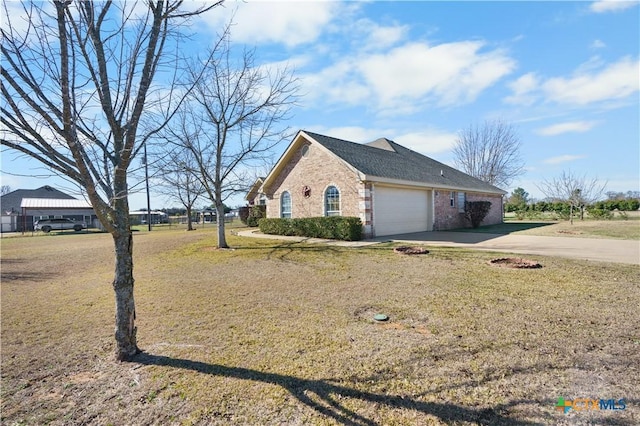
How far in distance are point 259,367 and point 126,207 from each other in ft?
7.67

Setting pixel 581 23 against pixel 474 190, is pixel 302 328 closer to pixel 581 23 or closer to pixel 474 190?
pixel 581 23

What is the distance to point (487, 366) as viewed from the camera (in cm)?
321

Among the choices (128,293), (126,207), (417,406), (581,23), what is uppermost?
(581,23)

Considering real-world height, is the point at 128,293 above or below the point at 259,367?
above

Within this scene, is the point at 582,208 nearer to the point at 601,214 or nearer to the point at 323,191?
the point at 601,214

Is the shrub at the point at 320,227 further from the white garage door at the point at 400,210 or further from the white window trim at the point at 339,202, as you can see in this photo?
the white garage door at the point at 400,210

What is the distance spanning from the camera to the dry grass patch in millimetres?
2688

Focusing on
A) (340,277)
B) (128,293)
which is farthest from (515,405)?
(340,277)

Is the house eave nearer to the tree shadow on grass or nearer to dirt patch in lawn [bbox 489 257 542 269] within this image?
dirt patch in lawn [bbox 489 257 542 269]

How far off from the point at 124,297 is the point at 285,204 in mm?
15457

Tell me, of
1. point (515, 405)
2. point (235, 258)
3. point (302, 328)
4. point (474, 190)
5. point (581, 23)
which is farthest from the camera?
point (474, 190)

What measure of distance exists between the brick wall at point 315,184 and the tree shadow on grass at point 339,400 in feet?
38.1

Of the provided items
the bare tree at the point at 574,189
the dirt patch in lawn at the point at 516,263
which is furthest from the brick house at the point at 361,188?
the bare tree at the point at 574,189

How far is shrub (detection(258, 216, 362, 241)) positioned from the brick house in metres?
0.67
